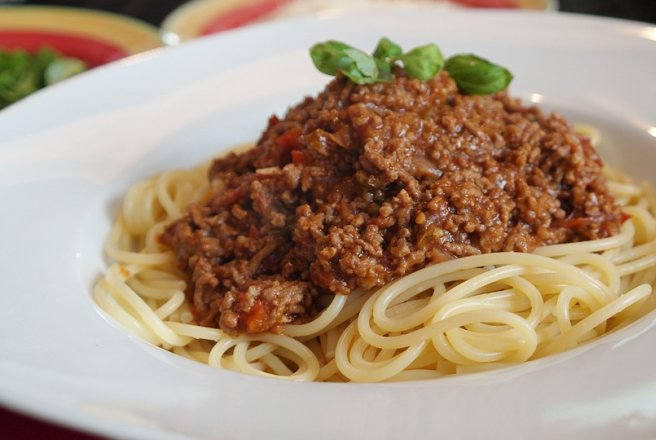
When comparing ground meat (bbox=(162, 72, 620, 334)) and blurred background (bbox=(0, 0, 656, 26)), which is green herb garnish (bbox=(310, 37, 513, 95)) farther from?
blurred background (bbox=(0, 0, 656, 26))

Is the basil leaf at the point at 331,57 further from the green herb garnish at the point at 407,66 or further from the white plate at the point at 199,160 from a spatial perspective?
the white plate at the point at 199,160

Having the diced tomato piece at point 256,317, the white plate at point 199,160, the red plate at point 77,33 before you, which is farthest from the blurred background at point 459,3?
the diced tomato piece at point 256,317

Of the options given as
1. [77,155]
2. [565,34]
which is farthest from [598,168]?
[77,155]

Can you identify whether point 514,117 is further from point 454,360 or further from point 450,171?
point 454,360

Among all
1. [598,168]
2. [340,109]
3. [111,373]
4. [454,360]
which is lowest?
[454,360]

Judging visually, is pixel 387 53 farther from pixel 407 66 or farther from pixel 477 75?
pixel 477 75

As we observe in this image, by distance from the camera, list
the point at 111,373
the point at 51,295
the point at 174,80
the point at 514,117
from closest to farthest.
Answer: the point at 111,373 < the point at 51,295 < the point at 514,117 < the point at 174,80
